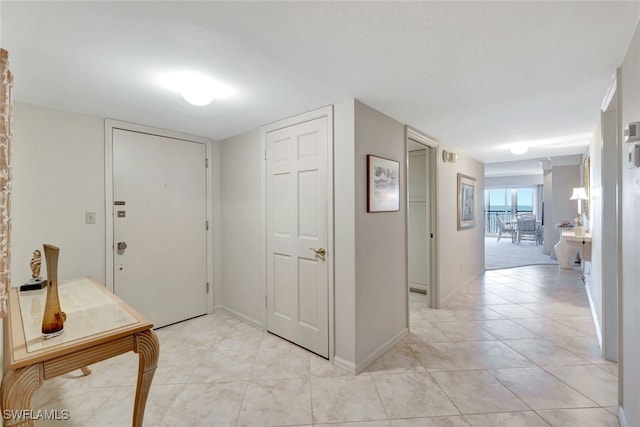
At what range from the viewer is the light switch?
258 centimetres

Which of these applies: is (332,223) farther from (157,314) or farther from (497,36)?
(157,314)

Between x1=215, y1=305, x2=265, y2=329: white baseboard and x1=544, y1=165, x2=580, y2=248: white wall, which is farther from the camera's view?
x1=544, y1=165, x2=580, y2=248: white wall

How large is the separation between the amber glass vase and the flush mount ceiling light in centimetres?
121

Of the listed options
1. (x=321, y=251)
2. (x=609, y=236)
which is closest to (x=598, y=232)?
(x=609, y=236)

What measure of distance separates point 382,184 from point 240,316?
86.9 inches

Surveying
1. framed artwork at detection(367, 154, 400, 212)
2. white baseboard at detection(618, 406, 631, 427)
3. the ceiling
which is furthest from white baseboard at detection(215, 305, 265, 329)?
white baseboard at detection(618, 406, 631, 427)

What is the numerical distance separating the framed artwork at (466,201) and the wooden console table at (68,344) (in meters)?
4.20

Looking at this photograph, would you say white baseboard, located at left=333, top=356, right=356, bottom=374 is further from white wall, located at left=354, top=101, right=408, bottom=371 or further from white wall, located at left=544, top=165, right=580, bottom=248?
white wall, located at left=544, top=165, right=580, bottom=248

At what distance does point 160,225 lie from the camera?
306 cm

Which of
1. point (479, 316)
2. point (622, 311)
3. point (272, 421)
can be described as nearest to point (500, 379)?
point (622, 311)

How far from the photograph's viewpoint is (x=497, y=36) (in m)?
1.44

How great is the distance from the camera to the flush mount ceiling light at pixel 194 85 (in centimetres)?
183

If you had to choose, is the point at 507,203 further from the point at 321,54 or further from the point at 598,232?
the point at 321,54

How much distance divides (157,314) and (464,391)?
9.62 feet
